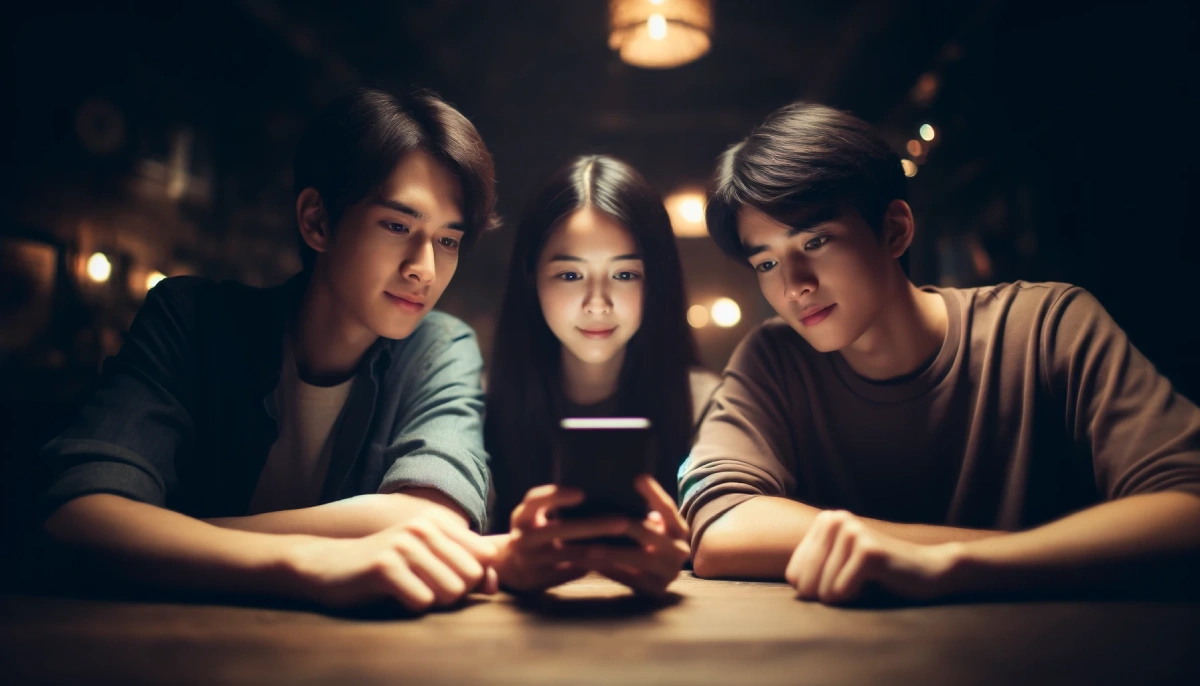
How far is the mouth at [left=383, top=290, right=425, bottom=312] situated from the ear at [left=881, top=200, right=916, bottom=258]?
129cm

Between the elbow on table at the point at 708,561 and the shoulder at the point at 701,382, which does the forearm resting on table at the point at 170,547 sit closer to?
the elbow on table at the point at 708,561

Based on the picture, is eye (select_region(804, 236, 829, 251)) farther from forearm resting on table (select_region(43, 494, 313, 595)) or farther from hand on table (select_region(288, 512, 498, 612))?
forearm resting on table (select_region(43, 494, 313, 595))

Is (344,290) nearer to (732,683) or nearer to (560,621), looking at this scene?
(560,621)

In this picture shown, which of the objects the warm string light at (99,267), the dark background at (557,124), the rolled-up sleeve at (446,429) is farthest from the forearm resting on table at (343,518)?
the warm string light at (99,267)

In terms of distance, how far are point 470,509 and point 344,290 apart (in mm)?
723

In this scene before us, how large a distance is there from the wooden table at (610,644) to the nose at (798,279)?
30.4 inches

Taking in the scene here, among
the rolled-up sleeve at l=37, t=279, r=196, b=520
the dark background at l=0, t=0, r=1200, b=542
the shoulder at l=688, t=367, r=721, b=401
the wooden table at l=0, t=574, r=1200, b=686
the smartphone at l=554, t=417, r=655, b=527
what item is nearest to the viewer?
the wooden table at l=0, t=574, r=1200, b=686

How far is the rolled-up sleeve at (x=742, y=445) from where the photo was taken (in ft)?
5.38


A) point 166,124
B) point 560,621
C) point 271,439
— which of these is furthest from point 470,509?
point 166,124

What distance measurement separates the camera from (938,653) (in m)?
0.96

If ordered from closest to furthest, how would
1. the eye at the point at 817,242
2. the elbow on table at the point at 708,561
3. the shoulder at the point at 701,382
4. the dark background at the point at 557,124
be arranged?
1. the elbow on table at the point at 708,561
2. the eye at the point at 817,242
3. the shoulder at the point at 701,382
4. the dark background at the point at 557,124

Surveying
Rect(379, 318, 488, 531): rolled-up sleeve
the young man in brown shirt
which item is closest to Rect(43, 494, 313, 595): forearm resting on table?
Rect(379, 318, 488, 531): rolled-up sleeve

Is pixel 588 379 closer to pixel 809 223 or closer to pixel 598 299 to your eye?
pixel 598 299

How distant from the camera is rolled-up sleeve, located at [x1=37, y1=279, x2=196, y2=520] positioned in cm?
141
